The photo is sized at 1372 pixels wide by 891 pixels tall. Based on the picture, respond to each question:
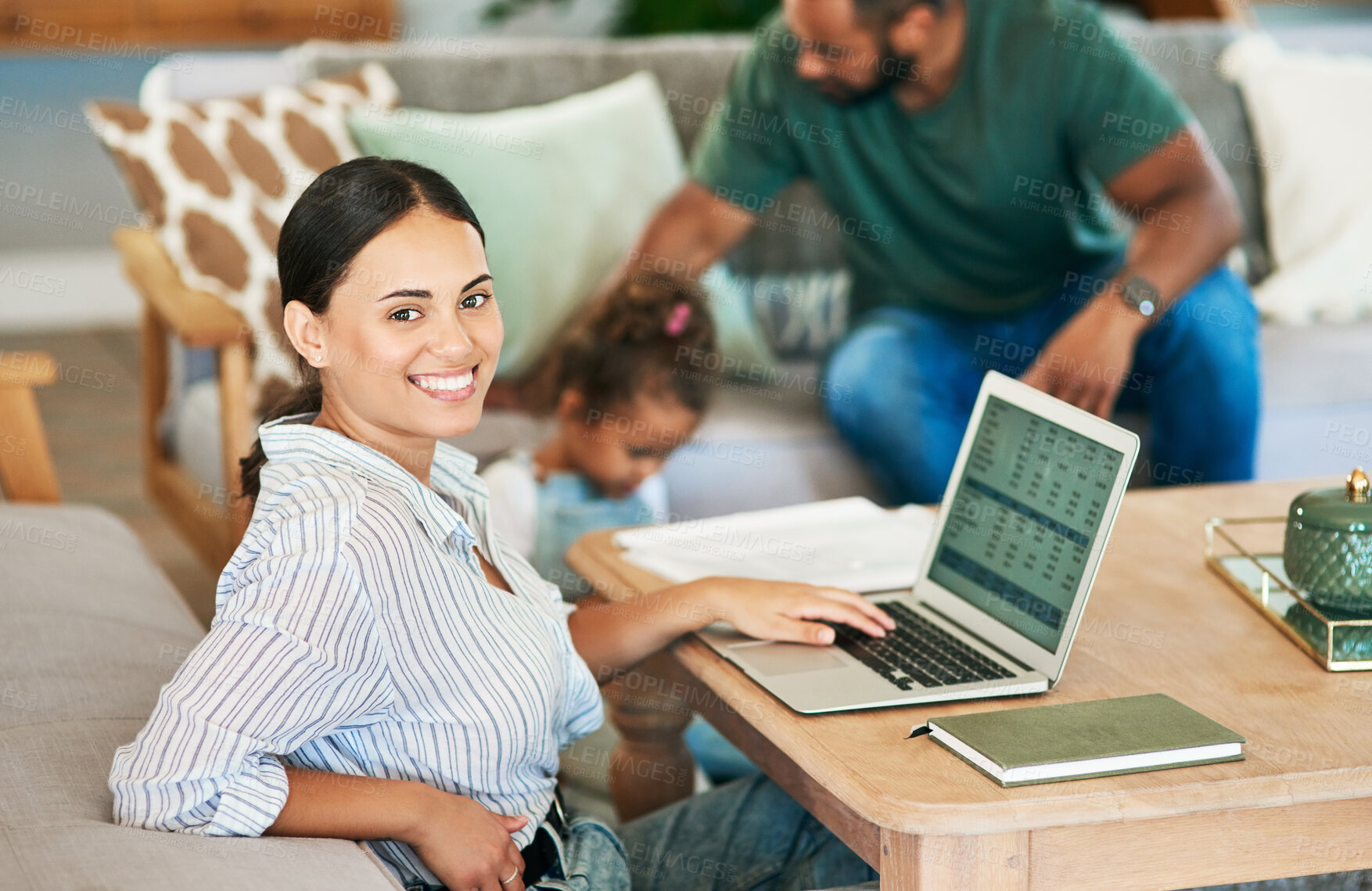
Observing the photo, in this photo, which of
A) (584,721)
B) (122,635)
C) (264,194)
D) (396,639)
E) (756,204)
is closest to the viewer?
(396,639)

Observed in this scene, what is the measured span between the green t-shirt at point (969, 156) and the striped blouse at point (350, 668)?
146 centimetres

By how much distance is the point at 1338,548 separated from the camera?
1.21 metres

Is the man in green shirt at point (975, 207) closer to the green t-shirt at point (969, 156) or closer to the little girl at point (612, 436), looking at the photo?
the green t-shirt at point (969, 156)

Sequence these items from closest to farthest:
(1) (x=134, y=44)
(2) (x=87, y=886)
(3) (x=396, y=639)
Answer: (2) (x=87, y=886)
(3) (x=396, y=639)
(1) (x=134, y=44)

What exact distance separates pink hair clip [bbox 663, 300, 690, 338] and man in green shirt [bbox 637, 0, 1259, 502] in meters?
0.19

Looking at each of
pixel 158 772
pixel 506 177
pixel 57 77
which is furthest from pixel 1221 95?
pixel 57 77

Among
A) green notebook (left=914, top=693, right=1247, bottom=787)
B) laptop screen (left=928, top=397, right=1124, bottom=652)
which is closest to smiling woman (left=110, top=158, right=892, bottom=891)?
laptop screen (left=928, top=397, right=1124, bottom=652)

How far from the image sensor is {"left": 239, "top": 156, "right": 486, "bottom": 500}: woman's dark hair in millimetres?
1065

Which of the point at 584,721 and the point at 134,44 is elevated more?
the point at 134,44

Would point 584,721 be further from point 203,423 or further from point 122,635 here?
point 203,423

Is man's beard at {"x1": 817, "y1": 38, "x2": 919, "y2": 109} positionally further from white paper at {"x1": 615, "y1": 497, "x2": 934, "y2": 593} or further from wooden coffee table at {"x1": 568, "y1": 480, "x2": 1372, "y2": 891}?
wooden coffee table at {"x1": 568, "y1": 480, "x2": 1372, "y2": 891}

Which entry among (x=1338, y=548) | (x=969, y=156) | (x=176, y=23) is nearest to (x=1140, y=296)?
(x=969, y=156)

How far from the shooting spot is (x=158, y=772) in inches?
37.4

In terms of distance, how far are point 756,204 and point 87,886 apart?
6.06ft
